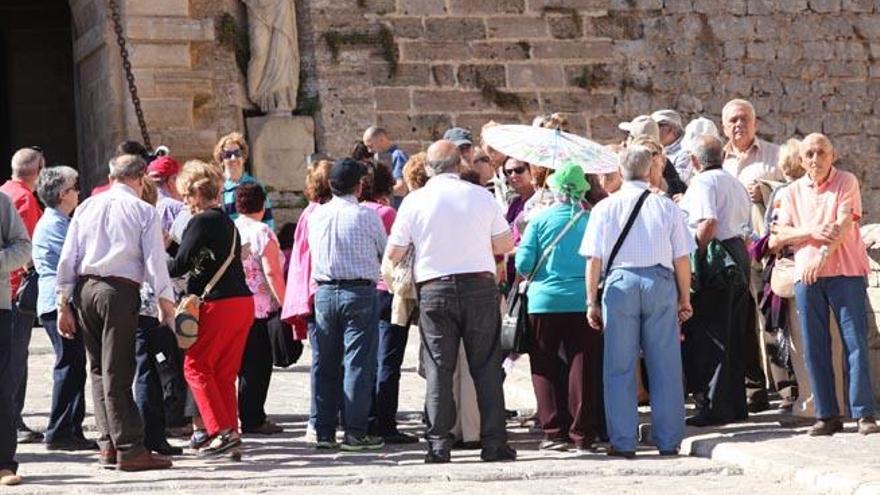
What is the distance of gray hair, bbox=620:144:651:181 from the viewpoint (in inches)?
439

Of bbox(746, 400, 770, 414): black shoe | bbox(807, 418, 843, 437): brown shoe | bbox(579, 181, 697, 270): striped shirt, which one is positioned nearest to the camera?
bbox(579, 181, 697, 270): striped shirt

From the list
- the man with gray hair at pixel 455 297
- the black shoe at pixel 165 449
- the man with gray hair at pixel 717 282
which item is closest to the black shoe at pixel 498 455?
the man with gray hair at pixel 455 297

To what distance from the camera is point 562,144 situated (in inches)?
456

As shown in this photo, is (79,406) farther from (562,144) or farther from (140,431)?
(562,144)

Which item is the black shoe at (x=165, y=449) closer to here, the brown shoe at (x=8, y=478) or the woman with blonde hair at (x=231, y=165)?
the brown shoe at (x=8, y=478)

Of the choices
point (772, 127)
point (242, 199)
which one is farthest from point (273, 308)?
point (772, 127)

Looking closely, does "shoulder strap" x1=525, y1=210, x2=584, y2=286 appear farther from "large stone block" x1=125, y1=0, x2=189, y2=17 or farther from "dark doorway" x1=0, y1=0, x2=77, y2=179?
"dark doorway" x1=0, y1=0, x2=77, y2=179

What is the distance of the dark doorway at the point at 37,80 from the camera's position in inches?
867

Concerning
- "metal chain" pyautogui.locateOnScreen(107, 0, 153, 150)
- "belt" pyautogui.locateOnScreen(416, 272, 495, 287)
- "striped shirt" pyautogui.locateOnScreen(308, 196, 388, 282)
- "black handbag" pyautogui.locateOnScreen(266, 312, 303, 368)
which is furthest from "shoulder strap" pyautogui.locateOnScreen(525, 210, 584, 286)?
"metal chain" pyautogui.locateOnScreen(107, 0, 153, 150)

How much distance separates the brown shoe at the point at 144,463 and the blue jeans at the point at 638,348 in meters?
2.20

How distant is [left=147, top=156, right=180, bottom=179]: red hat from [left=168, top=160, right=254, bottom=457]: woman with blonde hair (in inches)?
44.6

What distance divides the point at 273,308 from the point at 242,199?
0.67m

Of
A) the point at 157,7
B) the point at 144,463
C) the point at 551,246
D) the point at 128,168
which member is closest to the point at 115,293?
the point at 128,168

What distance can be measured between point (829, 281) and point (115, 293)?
359 cm
